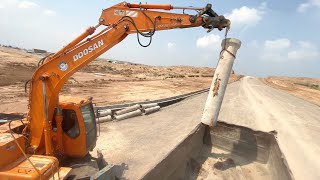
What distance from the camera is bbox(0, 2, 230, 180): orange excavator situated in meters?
6.48

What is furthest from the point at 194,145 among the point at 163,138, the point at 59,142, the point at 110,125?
the point at 59,142

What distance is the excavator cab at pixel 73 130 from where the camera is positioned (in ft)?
24.7

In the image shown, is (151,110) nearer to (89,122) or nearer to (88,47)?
(89,122)

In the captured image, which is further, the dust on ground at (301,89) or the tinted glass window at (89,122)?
the dust on ground at (301,89)

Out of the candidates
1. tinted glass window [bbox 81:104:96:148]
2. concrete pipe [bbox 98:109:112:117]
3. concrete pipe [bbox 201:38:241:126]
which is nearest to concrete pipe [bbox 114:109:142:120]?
concrete pipe [bbox 98:109:112:117]

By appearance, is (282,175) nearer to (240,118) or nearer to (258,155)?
(258,155)

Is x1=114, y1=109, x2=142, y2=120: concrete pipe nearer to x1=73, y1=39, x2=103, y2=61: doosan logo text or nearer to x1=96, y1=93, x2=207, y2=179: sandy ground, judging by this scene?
x1=96, y1=93, x2=207, y2=179: sandy ground

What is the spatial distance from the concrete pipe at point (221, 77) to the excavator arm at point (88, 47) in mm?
2138

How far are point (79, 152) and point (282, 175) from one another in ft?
18.6

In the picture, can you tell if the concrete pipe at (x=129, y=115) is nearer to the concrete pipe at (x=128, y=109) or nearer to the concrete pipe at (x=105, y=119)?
the concrete pipe at (x=128, y=109)

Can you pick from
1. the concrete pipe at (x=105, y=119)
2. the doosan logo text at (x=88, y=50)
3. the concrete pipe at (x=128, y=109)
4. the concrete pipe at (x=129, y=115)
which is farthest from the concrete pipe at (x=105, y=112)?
the doosan logo text at (x=88, y=50)

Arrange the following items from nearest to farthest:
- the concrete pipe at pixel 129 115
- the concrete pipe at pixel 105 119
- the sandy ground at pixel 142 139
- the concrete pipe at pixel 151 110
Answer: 1. the sandy ground at pixel 142 139
2. the concrete pipe at pixel 105 119
3. the concrete pipe at pixel 129 115
4. the concrete pipe at pixel 151 110

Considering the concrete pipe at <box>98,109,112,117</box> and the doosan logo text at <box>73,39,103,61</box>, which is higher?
the doosan logo text at <box>73,39,103,61</box>

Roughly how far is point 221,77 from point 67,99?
567cm
